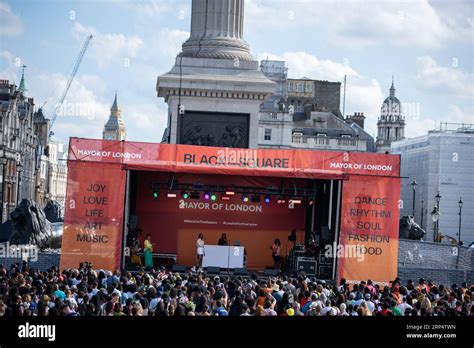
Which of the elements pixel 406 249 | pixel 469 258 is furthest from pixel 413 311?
pixel 406 249

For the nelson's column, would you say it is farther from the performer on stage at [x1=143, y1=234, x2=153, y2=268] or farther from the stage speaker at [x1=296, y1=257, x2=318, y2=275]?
the stage speaker at [x1=296, y1=257, x2=318, y2=275]

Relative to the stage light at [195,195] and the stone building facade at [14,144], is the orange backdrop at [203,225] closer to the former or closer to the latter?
the stage light at [195,195]

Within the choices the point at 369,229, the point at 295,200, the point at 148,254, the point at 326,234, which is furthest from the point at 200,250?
the point at 369,229

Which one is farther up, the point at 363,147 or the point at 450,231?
the point at 363,147

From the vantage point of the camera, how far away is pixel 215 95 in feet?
140

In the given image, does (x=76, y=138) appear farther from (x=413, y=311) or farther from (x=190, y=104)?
(x=413, y=311)

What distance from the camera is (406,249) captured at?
50.8 m

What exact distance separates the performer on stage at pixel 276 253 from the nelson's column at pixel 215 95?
3.81 m

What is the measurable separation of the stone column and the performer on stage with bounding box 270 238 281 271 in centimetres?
741

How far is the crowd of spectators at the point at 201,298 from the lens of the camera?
19156 millimetres

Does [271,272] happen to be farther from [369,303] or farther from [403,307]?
[403,307]

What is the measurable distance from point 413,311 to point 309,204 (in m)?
22.4

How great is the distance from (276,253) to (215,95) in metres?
6.43

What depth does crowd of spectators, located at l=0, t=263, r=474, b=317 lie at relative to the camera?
19156mm
